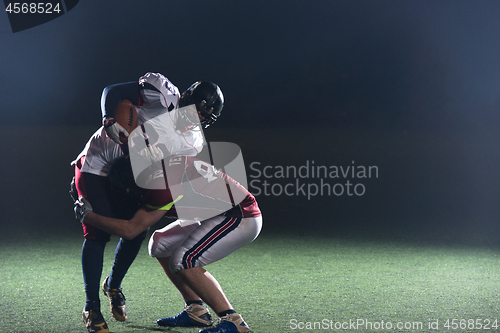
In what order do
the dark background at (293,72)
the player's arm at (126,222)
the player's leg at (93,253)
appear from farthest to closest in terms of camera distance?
the dark background at (293,72) < the player's leg at (93,253) < the player's arm at (126,222)

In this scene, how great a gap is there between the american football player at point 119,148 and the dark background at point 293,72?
3248 mm

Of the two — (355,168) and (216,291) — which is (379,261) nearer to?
(216,291)

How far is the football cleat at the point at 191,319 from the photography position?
1869 millimetres

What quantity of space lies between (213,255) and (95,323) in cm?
53

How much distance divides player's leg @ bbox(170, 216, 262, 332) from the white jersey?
1.50 ft

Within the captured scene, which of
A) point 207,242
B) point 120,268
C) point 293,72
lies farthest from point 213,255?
point 293,72

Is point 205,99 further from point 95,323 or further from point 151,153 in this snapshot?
point 95,323

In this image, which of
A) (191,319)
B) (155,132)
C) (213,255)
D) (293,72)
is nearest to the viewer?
(213,255)

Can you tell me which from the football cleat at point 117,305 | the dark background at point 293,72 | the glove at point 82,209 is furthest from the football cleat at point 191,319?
the dark background at point 293,72

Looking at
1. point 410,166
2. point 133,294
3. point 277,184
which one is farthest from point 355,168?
point 133,294

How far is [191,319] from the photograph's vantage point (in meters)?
1.89

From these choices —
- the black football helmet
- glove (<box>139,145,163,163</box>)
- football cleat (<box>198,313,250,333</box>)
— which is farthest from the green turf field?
the black football helmet

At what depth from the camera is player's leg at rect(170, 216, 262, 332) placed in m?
1.70

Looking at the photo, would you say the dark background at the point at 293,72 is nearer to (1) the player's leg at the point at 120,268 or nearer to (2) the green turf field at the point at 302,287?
(2) the green turf field at the point at 302,287
